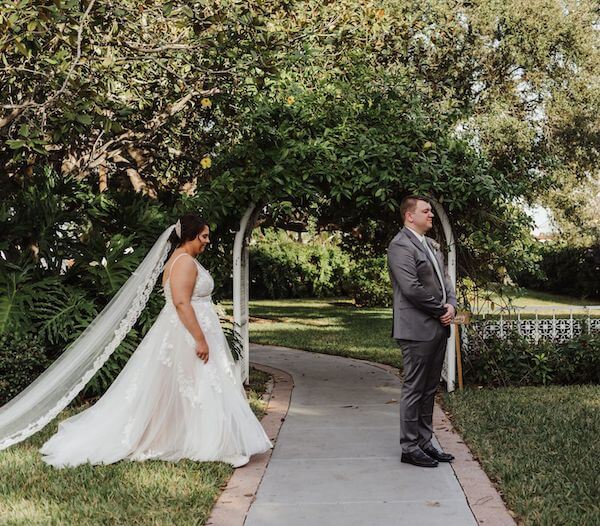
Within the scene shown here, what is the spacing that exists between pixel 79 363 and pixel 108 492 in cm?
170

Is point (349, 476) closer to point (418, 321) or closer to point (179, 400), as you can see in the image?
point (418, 321)

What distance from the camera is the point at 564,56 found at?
1956 cm

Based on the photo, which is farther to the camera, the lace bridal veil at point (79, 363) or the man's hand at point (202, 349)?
the lace bridal veil at point (79, 363)

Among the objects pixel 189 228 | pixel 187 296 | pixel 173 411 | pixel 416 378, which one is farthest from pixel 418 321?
pixel 173 411

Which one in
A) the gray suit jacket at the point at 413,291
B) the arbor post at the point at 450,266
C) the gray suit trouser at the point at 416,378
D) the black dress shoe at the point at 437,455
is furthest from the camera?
the arbor post at the point at 450,266

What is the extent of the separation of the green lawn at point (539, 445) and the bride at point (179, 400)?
6.51ft

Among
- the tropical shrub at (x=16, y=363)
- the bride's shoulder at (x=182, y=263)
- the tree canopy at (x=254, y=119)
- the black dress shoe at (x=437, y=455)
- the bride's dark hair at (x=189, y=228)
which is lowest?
the black dress shoe at (x=437, y=455)

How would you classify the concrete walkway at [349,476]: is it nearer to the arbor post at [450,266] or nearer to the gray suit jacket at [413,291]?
the arbor post at [450,266]

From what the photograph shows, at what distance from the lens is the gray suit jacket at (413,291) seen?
5.88 metres

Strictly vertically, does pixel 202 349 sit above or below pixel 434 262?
below

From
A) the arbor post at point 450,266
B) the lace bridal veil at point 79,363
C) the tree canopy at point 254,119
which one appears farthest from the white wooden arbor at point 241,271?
the lace bridal veil at point 79,363

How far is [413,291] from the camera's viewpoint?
586 centimetres

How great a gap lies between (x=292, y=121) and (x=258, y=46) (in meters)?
0.97

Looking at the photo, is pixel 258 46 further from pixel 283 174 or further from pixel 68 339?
pixel 68 339
